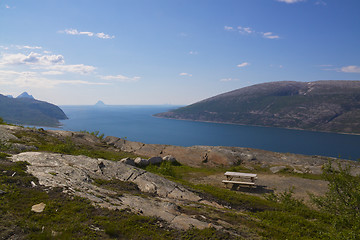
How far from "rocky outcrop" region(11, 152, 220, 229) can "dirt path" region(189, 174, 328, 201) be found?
32.9 ft

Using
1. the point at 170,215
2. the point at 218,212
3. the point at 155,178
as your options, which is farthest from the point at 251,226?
the point at 155,178

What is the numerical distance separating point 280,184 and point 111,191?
21.8 metres

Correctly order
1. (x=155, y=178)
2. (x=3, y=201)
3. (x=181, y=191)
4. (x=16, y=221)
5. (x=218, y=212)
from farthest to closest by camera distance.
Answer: (x=155, y=178), (x=181, y=191), (x=218, y=212), (x=3, y=201), (x=16, y=221)

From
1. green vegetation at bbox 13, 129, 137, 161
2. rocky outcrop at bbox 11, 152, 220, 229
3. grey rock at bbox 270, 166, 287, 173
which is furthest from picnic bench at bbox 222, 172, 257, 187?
green vegetation at bbox 13, 129, 137, 161

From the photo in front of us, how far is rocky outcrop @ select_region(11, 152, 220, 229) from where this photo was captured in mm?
10094

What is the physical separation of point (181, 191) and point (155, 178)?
8.37ft

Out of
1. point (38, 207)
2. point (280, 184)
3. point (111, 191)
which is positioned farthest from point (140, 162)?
point (280, 184)

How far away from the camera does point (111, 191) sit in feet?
39.5

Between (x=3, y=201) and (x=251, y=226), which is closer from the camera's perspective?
(x=3, y=201)

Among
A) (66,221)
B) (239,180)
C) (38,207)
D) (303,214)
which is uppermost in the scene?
(38,207)

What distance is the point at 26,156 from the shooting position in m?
14.4

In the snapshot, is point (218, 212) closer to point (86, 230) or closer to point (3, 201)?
point (86, 230)

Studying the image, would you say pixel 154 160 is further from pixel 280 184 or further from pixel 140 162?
pixel 280 184

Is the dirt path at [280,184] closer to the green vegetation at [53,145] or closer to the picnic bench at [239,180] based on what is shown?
the picnic bench at [239,180]
